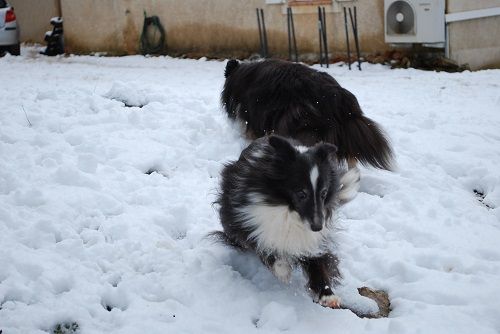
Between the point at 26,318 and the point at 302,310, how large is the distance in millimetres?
1614

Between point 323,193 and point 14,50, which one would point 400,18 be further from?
point 14,50

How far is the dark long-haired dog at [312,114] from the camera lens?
579 cm

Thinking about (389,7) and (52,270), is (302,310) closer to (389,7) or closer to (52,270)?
(52,270)

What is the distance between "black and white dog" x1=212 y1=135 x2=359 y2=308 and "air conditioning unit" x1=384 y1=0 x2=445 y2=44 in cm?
806

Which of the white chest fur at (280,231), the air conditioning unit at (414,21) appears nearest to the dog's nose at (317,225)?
the white chest fur at (280,231)

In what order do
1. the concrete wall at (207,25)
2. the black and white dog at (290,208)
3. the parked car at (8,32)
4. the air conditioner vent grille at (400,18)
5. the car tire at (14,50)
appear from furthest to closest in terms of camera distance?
the car tire at (14,50) → the parked car at (8,32) → the concrete wall at (207,25) → the air conditioner vent grille at (400,18) → the black and white dog at (290,208)

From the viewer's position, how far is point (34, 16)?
58.6ft

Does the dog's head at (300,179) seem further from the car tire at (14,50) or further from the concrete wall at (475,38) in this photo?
the car tire at (14,50)

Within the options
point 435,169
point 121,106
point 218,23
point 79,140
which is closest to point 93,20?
point 218,23

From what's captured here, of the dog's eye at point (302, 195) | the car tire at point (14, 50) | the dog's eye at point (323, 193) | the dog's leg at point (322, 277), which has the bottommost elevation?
the dog's leg at point (322, 277)

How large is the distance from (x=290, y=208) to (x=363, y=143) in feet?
6.86

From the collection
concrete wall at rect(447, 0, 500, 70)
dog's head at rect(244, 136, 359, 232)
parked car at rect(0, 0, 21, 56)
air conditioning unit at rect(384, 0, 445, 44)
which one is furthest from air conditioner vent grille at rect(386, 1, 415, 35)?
parked car at rect(0, 0, 21, 56)

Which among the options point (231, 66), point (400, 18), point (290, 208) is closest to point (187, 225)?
point (290, 208)

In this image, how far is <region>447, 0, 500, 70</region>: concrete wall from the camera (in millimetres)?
11156
